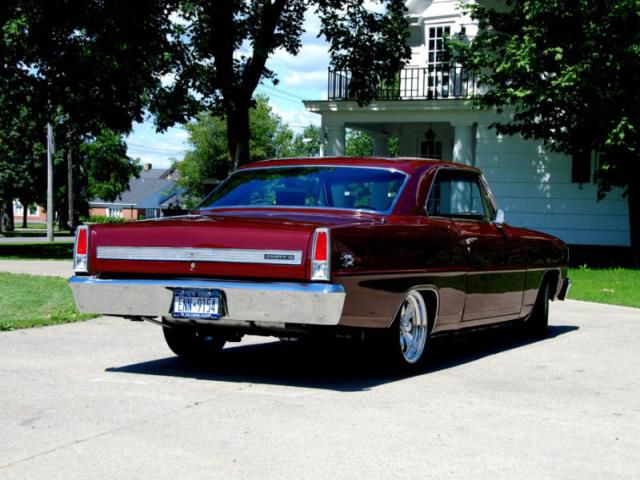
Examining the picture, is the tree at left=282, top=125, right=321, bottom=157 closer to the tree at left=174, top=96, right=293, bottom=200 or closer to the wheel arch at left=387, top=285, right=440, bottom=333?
the tree at left=174, top=96, right=293, bottom=200

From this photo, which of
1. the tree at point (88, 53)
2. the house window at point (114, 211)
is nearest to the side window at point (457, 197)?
the tree at point (88, 53)

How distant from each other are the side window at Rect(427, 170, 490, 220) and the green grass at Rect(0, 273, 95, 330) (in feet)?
15.3

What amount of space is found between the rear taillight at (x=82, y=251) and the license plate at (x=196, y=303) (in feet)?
2.88

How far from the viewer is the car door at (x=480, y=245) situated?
27.2 feet

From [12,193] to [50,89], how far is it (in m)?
42.0

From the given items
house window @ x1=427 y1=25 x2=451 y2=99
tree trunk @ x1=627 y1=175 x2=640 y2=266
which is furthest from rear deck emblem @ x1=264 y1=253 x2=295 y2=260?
house window @ x1=427 y1=25 x2=451 y2=99

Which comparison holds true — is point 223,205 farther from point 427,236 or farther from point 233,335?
point 427,236

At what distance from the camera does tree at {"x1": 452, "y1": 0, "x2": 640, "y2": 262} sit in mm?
21250

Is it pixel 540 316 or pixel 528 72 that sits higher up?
pixel 528 72

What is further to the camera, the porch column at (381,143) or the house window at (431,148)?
the porch column at (381,143)

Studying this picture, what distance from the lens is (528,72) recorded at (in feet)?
71.9

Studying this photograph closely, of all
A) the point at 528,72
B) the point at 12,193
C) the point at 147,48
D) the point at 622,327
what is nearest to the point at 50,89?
the point at 147,48

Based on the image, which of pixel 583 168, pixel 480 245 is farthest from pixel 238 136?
pixel 480 245

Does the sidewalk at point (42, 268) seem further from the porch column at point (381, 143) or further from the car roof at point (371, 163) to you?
the porch column at point (381, 143)
